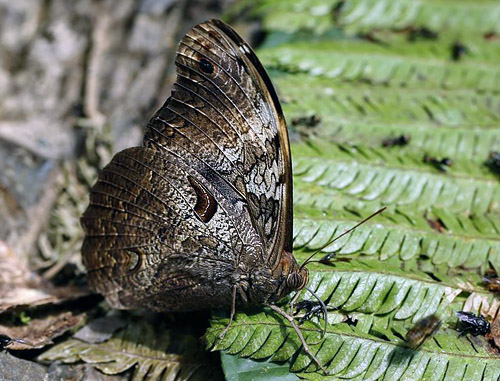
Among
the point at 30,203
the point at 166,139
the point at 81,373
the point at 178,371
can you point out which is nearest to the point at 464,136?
the point at 166,139

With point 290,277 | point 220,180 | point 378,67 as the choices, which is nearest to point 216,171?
point 220,180

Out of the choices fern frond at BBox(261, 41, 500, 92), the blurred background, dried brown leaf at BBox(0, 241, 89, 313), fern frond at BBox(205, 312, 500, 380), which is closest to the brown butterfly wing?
fern frond at BBox(205, 312, 500, 380)

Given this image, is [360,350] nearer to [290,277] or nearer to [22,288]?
[290,277]

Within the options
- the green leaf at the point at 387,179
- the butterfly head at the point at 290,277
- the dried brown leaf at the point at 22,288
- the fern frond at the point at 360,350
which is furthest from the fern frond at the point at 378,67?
the dried brown leaf at the point at 22,288

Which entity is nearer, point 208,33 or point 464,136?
point 208,33

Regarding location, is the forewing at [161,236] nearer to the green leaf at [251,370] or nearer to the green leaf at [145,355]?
the green leaf at [145,355]

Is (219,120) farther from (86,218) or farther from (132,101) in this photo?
(132,101)
